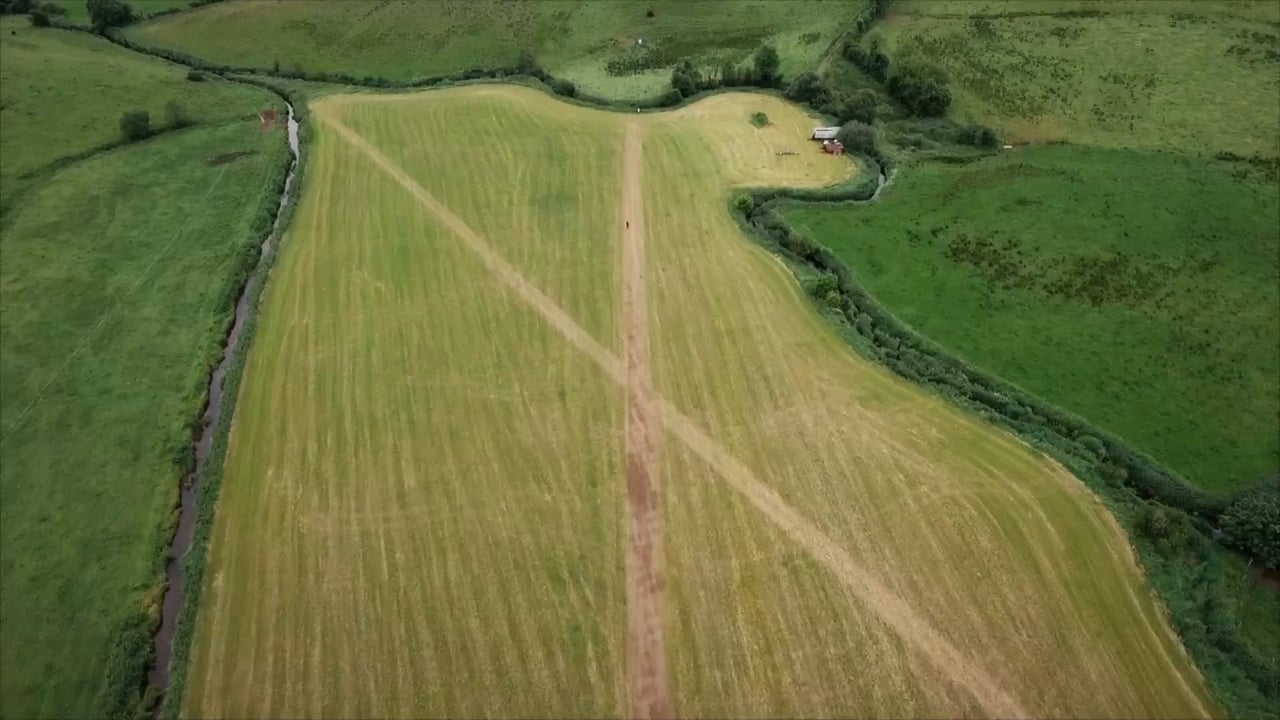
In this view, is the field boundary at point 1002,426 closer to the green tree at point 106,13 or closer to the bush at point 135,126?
the bush at point 135,126

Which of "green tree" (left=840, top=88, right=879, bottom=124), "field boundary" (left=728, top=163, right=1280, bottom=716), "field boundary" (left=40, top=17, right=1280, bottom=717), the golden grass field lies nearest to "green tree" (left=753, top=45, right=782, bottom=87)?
"green tree" (left=840, top=88, right=879, bottom=124)

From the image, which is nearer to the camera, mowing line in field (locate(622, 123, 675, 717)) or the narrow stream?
mowing line in field (locate(622, 123, 675, 717))

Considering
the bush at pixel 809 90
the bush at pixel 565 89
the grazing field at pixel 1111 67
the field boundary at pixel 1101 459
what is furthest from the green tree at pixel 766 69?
the field boundary at pixel 1101 459

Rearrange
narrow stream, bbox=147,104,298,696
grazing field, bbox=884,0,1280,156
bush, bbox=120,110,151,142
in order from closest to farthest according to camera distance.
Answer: narrow stream, bbox=147,104,298,696 → grazing field, bbox=884,0,1280,156 → bush, bbox=120,110,151,142

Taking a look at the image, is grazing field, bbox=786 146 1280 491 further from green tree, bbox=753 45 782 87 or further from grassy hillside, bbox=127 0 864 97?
grassy hillside, bbox=127 0 864 97

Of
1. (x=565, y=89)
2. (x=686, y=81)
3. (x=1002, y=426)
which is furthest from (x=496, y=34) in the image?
(x=1002, y=426)
